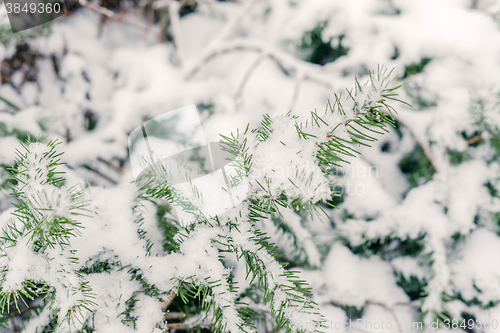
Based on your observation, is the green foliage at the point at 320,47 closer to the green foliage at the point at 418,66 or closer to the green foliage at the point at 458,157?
the green foliage at the point at 418,66

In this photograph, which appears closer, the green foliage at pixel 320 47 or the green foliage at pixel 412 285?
the green foliage at pixel 412 285

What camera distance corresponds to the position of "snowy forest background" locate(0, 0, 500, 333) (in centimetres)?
54

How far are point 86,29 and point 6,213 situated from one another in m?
1.02

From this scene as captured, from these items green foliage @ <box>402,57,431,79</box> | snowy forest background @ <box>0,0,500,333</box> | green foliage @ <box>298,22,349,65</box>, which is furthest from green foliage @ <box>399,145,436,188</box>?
green foliage @ <box>298,22,349,65</box>

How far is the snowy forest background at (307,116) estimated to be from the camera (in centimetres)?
54

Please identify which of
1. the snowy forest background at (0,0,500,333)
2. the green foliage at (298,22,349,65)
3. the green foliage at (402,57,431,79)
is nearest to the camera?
the snowy forest background at (0,0,500,333)

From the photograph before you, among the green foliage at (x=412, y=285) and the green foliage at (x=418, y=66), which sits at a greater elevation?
the green foliage at (x=418, y=66)

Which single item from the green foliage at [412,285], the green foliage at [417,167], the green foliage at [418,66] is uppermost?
the green foliage at [418,66]

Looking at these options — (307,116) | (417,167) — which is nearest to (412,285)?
(417,167)

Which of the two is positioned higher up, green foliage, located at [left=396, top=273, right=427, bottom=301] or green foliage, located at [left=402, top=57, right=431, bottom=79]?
green foliage, located at [left=402, top=57, right=431, bottom=79]

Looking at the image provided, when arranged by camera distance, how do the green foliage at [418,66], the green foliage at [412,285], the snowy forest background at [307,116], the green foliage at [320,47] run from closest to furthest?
1. the snowy forest background at [307,116]
2. the green foliage at [412,285]
3. the green foliage at [418,66]
4. the green foliage at [320,47]

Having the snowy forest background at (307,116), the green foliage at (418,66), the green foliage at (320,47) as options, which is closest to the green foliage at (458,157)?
the snowy forest background at (307,116)

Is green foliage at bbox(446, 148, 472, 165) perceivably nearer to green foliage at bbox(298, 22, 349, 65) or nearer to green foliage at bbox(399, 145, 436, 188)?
green foliage at bbox(399, 145, 436, 188)

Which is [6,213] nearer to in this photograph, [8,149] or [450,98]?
[8,149]
